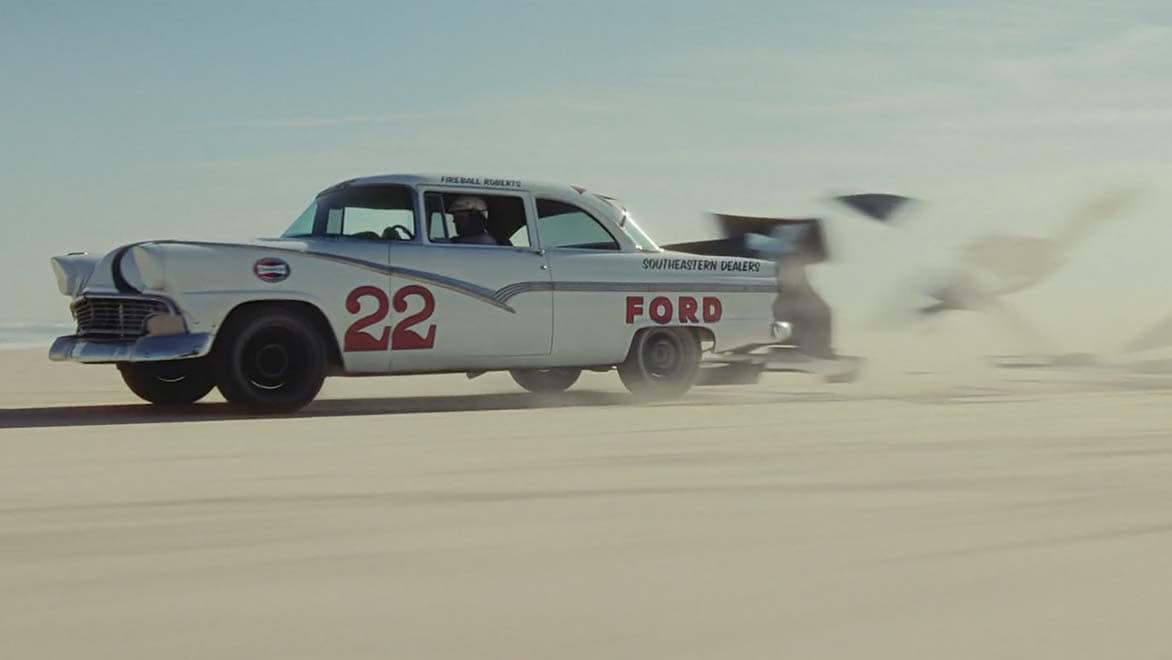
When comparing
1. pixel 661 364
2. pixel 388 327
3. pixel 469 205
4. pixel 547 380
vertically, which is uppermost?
pixel 469 205

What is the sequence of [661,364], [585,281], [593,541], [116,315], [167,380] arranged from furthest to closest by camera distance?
[661,364]
[585,281]
[167,380]
[116,315]
[593,541]

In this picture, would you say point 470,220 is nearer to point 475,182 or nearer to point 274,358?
point 475,182

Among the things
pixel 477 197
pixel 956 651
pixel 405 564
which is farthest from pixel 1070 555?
pixel 477 197

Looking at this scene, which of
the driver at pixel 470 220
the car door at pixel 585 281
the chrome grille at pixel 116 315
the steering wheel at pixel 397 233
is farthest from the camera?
the car door at pixel 585 281

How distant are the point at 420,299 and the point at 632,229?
2014 millimetres

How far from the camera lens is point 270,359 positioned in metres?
8.41

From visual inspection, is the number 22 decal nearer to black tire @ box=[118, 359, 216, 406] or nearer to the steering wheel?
the steering wheel

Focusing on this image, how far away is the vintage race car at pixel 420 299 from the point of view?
8234 millimetres

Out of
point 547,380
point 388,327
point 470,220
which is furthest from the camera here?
point 547,380

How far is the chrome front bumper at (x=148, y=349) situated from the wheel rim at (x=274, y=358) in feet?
0.92

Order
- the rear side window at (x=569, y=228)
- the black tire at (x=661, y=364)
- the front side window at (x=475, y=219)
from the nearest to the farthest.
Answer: the front side window at (x=475, y=219) < the rear side window at (x=569, y=228) < the black tire at (x=661, y=364)

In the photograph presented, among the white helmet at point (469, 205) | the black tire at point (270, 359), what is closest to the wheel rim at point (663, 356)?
the white helmet at point (469, 205)

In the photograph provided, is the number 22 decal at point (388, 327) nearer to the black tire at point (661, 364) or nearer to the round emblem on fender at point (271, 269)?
the round emblem on fender at point (271, 269)

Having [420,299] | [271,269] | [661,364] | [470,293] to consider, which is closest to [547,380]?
[661,364]
